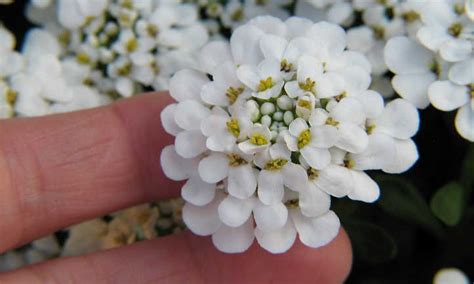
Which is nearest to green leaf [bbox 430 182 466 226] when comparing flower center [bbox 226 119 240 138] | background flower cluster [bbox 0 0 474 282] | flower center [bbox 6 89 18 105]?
background flower cluster [bbox 0 0 474 282]

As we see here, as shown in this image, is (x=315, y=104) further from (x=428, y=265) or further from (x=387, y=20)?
(x=428, y=265)

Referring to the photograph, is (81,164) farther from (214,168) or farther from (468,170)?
(468,170)

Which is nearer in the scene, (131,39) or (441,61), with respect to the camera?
(441,61)

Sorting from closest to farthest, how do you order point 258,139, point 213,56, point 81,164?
point 258,139, point 213,56, point 81,164

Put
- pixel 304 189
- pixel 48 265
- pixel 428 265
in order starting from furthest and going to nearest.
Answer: pixel 428 265 → pixel 48 265 → pixel 304 189

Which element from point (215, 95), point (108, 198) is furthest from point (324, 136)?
point (108, 198)

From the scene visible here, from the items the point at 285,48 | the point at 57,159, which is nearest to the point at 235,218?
the point at 285,48

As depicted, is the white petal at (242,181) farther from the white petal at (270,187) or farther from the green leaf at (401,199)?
the green leaf at (401,199)
